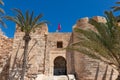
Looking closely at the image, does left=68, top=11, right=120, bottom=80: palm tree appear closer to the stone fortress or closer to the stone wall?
the stone wall

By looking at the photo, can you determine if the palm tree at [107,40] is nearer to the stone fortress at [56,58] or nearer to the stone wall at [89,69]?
the stone wall at [89,69]

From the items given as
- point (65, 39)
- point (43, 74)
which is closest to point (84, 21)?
point (65, 39)

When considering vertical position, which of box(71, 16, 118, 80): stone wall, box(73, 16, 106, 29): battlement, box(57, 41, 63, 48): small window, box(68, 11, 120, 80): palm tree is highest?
box(73, 16, 106, 29): battlement

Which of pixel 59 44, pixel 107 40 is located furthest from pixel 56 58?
pixel 107 40

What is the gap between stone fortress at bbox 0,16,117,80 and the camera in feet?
51.8

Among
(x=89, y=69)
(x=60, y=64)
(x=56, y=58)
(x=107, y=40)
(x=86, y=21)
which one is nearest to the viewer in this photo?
(x=107, y=40)

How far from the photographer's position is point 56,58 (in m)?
19.8

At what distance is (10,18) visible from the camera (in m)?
16.3

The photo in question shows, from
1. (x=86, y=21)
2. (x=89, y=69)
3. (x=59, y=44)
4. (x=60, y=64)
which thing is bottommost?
(x=89, y=69)

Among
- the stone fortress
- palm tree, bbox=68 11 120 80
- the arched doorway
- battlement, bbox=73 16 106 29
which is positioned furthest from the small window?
palm tree, bbox=68 11 120 80

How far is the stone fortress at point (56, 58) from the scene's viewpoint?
15.8m

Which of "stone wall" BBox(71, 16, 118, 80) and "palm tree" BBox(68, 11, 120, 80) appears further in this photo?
"stone wall" BBox(71, 16, 118, 80)

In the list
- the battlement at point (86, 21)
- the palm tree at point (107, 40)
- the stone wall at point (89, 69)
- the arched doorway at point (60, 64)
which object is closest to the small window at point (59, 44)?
the arched doorway at point (60, 64)

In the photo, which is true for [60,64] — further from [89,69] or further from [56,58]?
[89,69]
